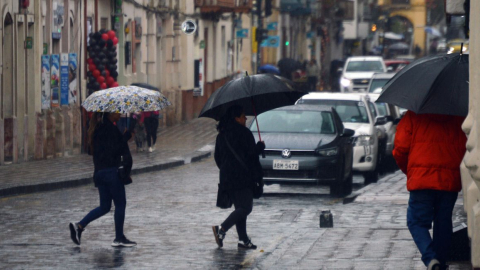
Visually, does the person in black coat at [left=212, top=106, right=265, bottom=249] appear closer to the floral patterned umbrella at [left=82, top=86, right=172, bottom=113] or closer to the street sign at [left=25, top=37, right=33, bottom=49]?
the floral patterned umbrella at [left=82, top=86, right=172, bottom=113]

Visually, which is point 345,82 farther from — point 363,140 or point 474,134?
point 474,134

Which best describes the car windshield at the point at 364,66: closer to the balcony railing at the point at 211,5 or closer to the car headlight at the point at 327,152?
the balcony railing at the point at 211,5

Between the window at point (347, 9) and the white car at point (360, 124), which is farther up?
the window at point (347, 9)

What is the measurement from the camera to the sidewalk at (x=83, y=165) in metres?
17.4

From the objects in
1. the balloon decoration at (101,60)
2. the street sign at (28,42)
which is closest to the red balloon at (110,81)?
the balloon decoration at (101,60)

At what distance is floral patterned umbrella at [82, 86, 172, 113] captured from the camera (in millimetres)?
10852

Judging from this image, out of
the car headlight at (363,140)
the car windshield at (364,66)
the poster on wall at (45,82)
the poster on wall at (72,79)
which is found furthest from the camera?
the car windshield at (364,66)

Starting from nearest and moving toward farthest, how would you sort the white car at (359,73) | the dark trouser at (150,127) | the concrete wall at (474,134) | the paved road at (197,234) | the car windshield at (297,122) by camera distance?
the concrete wall at (474,134), the paved road at (197,234), the car windshield at (297,122), the dark trouser at (150,127), the white car at (359,73)

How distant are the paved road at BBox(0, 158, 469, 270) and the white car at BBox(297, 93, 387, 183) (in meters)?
1.88

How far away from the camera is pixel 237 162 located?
418 inches

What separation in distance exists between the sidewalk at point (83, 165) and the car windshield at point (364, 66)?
1813 cm

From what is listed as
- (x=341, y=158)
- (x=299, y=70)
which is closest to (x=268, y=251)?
(x=341, y=158)


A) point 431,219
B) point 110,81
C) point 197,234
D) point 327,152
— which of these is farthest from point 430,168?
point 110,81

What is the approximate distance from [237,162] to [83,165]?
11.1 metres
